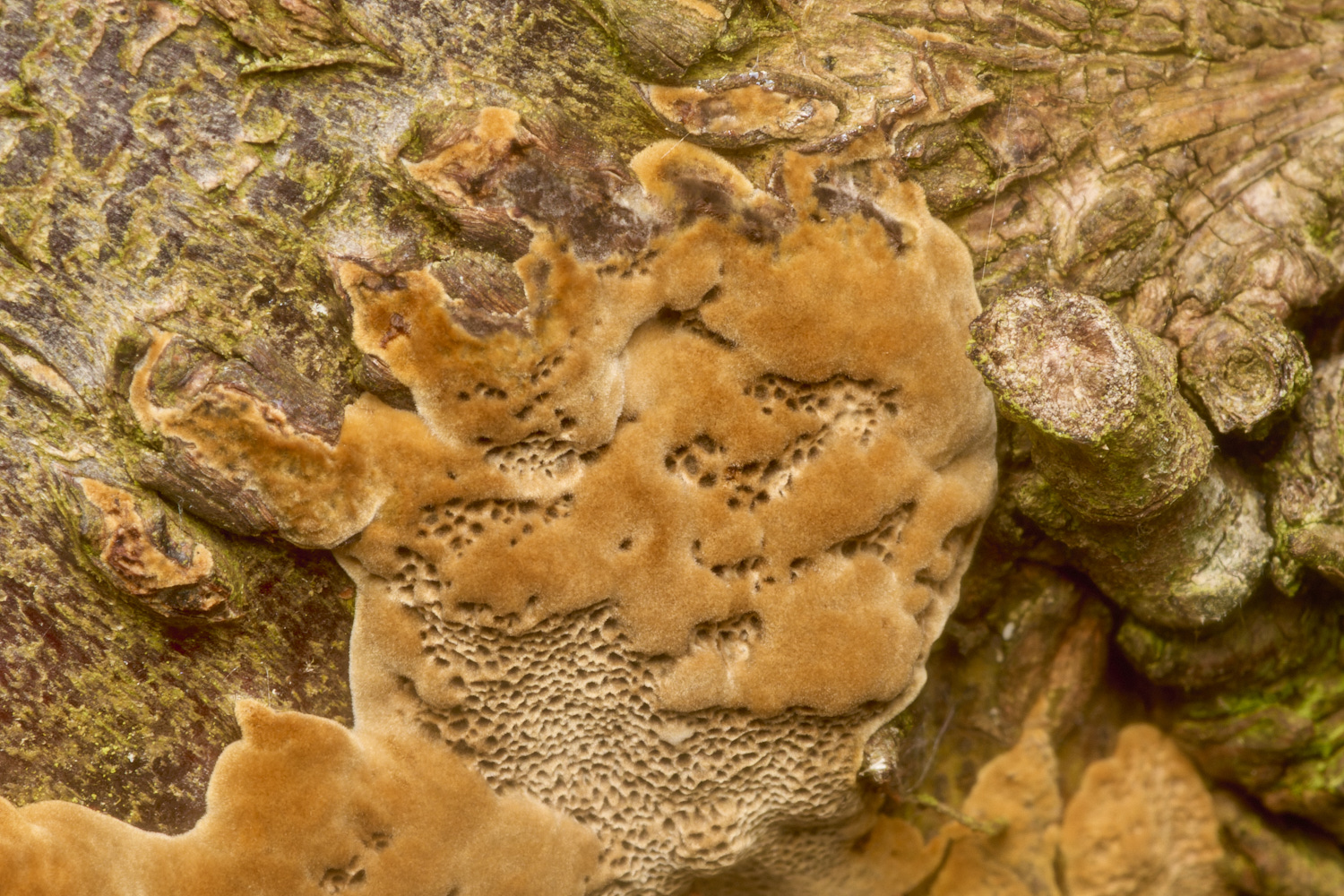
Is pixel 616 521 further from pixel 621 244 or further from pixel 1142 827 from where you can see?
pixel 1142 827

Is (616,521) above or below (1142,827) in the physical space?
above

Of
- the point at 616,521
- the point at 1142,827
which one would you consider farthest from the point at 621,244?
the point at 1142,827

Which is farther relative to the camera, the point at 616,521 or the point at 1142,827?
the point at 1142,827

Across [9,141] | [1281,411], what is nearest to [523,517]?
[9,141]

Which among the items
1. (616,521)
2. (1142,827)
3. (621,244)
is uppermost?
(621,244)

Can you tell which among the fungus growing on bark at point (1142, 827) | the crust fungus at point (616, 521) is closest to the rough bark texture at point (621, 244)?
the crust fungus at point (616, 521)
